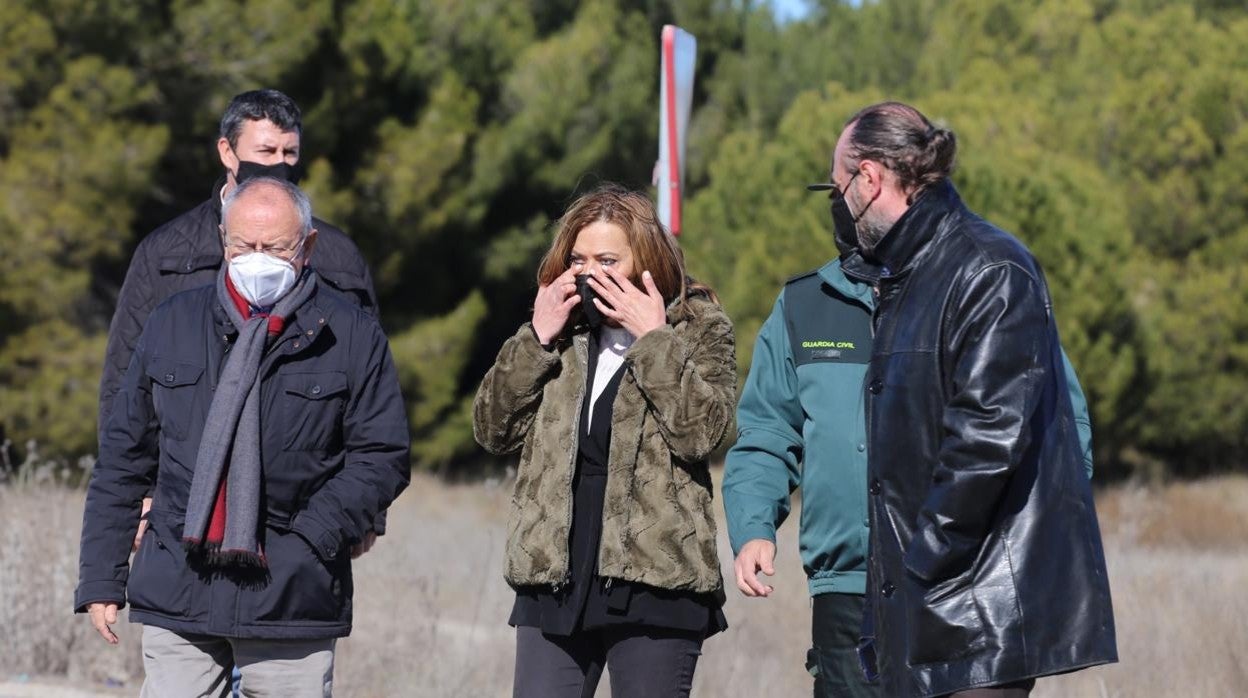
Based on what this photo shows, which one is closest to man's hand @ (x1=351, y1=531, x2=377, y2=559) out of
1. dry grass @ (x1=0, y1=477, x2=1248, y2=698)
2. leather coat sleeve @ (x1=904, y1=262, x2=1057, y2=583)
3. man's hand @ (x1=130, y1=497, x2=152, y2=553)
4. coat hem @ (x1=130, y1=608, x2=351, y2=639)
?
coat hem @ (x1=130, y1=608, x2=351, y2=639)

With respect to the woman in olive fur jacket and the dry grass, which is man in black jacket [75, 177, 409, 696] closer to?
the woman in olive fur jacket

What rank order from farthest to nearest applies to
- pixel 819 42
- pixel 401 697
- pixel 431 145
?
pixel 819 42
pixel 431 145
pixel 401 697

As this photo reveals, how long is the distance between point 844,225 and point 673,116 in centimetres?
295

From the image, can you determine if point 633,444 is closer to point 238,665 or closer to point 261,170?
point 238,665

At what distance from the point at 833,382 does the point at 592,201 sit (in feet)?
2.38

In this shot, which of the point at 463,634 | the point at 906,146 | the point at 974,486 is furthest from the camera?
the point at 463,634

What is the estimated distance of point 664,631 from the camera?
13.0ft

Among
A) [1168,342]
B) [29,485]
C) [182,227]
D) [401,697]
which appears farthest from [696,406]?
[1168,342]

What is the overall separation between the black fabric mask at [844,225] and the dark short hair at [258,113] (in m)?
1.85

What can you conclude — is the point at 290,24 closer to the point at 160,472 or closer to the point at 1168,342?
the point at 1168,342

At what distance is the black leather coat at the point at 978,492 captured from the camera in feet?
10.4

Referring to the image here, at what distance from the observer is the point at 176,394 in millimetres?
3977

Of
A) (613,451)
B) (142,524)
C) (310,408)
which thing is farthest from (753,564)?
(142,524)

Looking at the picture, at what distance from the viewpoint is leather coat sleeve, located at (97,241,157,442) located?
4754 millimetres
